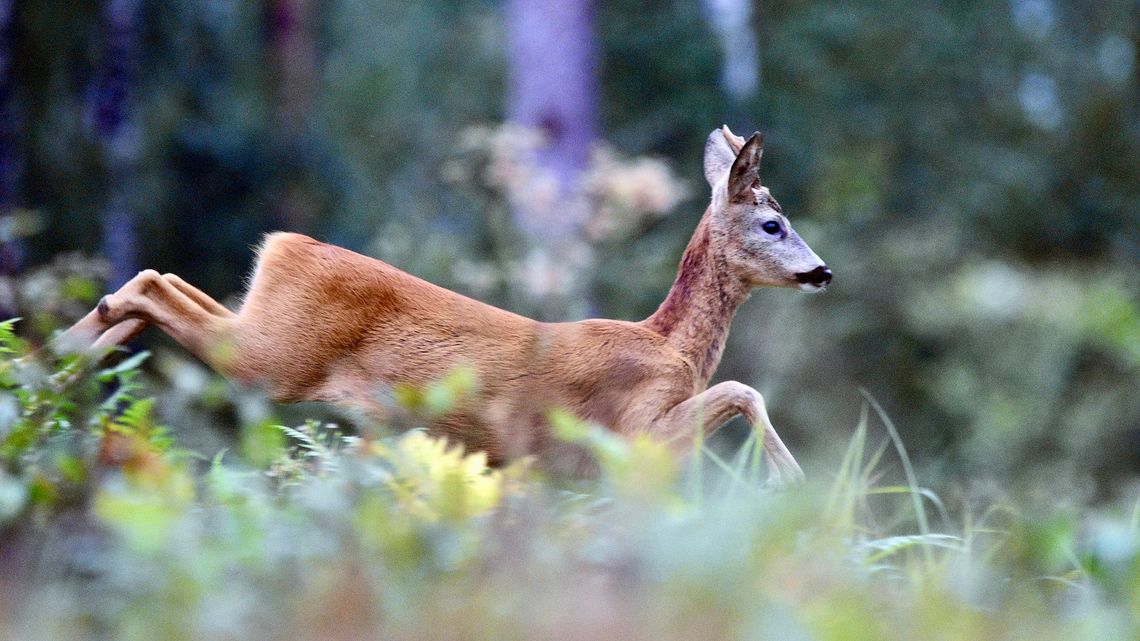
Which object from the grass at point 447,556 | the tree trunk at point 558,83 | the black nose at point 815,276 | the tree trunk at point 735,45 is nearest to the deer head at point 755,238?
the black nose at point 815,276

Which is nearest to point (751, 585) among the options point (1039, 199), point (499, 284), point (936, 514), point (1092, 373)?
point (936, 514)

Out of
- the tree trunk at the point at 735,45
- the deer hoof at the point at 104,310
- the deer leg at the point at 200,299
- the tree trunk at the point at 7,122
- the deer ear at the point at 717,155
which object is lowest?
the deer hoof at the point at 104,310

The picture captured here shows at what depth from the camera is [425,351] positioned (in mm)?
4754

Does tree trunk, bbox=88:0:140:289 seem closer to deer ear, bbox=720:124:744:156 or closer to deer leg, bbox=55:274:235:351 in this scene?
deer leg, bbox=55:274:235:351

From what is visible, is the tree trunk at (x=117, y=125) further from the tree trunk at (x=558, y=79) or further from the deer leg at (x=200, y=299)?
the deer leg at (x=200, y=299)

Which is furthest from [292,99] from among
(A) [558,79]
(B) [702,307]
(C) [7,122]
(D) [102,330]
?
(B) [702,307]

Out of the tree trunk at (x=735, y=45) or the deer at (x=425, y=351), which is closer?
the deer at (x=425, y=351)

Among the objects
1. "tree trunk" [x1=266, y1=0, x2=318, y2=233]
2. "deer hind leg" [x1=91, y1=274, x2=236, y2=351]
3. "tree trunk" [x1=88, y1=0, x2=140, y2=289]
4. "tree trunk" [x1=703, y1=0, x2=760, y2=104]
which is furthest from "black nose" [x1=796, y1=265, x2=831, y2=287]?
"tree trunk" [x1=703, y1=0, x2=760, y2=104]

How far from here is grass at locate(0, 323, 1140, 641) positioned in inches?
107

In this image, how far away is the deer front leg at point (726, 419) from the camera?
4.61 metres

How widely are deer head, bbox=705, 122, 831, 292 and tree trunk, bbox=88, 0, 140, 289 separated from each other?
681 cm

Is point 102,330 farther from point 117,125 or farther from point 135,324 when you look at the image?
point 117,125

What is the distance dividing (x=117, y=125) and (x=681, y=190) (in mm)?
4742

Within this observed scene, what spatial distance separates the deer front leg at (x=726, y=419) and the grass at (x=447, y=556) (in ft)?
1.50
